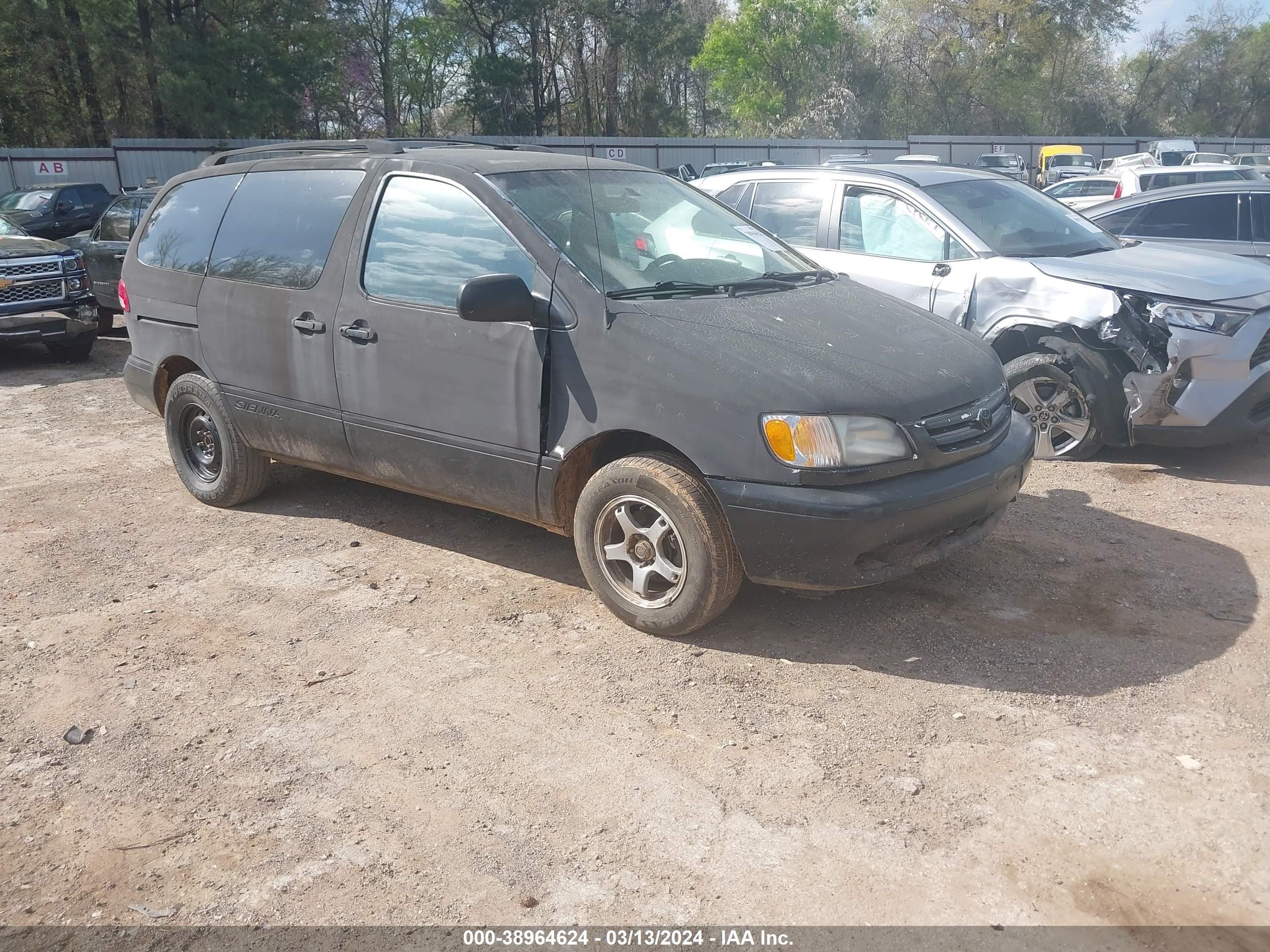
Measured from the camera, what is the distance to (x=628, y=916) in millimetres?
2711

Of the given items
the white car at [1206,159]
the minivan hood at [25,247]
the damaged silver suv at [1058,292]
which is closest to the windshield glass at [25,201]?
the minivan hood at [25,247]

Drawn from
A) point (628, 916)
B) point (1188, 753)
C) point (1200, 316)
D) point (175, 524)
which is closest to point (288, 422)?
point (175, 524)

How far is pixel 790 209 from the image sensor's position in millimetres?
7559

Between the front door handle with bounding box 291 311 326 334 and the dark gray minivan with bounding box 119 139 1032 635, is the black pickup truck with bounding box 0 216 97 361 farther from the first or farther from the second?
the front door handle with bounding box 291 311 326 334

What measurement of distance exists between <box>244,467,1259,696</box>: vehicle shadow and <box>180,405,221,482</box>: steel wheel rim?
34.4 inches

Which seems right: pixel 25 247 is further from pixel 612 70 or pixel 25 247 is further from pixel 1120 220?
pixel 612 70

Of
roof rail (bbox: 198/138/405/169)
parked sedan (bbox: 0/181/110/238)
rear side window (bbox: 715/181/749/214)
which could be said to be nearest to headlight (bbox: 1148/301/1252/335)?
rear side window (bbox: 715/181/749/214)

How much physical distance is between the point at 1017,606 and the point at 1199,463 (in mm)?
2870

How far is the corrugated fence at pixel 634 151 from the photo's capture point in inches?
1117

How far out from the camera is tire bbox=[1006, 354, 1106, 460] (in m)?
6.34

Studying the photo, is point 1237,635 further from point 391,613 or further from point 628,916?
point 391,613

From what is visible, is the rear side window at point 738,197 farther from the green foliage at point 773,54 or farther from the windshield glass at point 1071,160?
the green foliage at point 773,54

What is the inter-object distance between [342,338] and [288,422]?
655 mm

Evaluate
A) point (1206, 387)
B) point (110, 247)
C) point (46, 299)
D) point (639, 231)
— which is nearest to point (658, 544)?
point (639, 231)
